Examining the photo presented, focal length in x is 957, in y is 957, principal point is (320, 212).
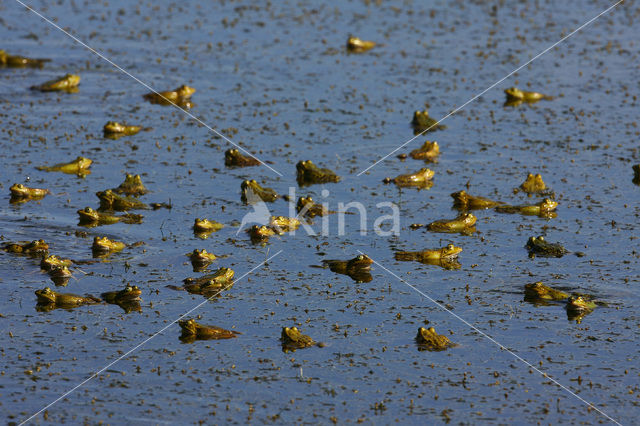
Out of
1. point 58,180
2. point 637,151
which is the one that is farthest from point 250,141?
point 637,151

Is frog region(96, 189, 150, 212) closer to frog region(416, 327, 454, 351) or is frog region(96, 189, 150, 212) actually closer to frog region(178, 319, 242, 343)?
frog region(178, 319, 242, 343)

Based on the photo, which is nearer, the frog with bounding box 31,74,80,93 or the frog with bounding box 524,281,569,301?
the frog with bounding box 524,281,569,301

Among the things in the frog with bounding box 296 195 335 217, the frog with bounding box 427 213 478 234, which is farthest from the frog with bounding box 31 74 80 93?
the frog with bounding box 427 213 478 234

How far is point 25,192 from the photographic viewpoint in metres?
22.2

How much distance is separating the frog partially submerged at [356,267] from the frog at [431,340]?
287 centimetres

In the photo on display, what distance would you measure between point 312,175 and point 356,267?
17.4 ft

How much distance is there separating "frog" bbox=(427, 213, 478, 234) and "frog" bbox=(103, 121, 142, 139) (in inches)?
397

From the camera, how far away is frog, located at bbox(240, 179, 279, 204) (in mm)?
22891

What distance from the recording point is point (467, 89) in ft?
103

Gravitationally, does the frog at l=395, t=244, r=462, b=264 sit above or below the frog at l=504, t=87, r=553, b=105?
below

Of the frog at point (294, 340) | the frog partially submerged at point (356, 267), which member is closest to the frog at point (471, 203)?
the frog partially submerged at point (356, 267)

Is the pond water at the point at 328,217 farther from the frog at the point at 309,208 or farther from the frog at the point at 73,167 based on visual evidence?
the frog at the point at 309,208

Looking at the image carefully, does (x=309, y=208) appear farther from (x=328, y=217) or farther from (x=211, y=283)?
(x=211, y=283)

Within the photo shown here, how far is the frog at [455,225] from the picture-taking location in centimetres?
2150
